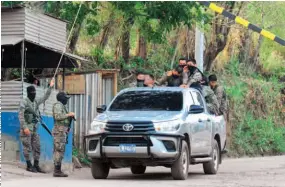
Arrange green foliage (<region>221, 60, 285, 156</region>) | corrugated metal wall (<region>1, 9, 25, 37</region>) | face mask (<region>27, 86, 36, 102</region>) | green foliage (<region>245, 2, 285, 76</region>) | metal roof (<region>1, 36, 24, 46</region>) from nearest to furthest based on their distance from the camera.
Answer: face mask (<region>27, 86, 36, 102</region>) < metal roof (<region>1, 36, 24, 46</region>) < corrugated metal wall (<region>1, 9, 25, 37</region>) < green foliage (<region>245, 2, 285, 76</region>) < green foliage (<region>221, 60, 285, 156</region>)

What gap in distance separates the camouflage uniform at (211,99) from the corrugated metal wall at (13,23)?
4686 millimetres

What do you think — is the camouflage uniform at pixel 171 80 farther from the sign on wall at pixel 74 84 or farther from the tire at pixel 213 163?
the sign on wall at pixel 74 84

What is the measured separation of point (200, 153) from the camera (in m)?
15.8

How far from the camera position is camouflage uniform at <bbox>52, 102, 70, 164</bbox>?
15383mm

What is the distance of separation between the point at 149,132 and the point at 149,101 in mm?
1489

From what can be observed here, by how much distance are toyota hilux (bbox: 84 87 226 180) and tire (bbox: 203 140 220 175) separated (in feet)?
2.56

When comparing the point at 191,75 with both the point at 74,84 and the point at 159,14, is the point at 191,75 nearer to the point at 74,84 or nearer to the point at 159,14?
the point at 159,14

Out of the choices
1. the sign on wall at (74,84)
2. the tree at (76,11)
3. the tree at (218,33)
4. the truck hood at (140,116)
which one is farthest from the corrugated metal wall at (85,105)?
the tree at (218,33)

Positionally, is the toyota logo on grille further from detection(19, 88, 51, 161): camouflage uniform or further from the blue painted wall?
the blue painted wall

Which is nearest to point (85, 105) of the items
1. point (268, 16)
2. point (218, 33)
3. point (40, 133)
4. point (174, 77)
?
point (40, 133)

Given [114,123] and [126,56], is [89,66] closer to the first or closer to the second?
[126,56]

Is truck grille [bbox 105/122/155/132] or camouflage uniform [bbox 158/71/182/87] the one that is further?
camouflage uniform [bbox 158/71/182/87]

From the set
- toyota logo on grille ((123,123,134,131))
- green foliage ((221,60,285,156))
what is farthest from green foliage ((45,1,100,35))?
green foliage ((221,60,285,156))

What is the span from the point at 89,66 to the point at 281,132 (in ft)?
34.5
